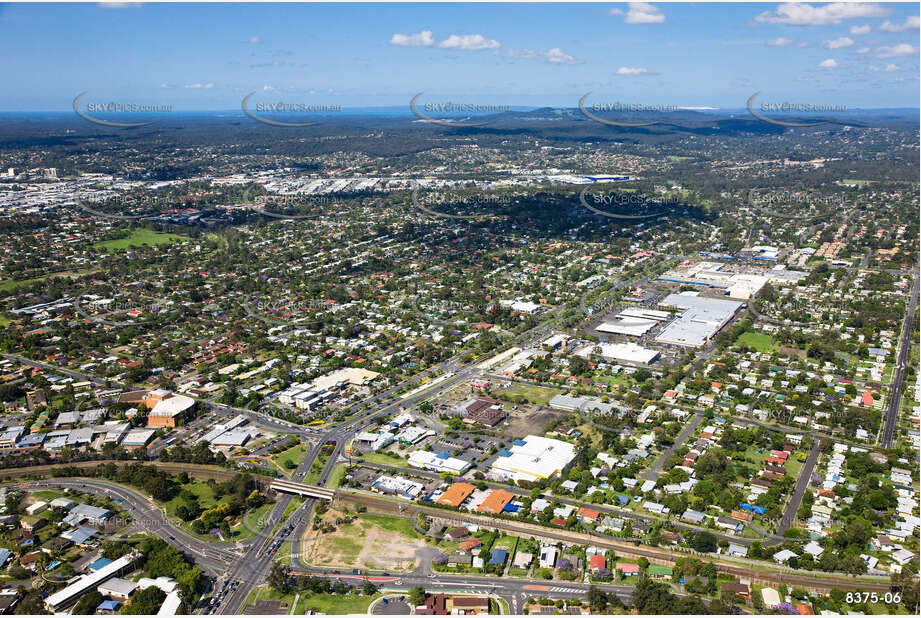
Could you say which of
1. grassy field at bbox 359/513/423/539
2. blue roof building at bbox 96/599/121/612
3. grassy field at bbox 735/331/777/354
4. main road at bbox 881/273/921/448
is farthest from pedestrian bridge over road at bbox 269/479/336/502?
grassy field at bbox 735/331/777/354

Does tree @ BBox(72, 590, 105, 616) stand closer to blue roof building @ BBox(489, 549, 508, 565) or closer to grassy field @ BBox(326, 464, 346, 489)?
grassy field @ BBox(326, 464, 346, 489)

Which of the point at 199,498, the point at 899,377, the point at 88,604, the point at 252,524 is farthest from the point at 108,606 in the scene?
the point at 899,377

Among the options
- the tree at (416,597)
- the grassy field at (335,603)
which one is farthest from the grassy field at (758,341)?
the grassy field at (335,603)

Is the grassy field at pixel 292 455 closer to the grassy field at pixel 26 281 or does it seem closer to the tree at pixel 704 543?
the tree at pixel 704 543

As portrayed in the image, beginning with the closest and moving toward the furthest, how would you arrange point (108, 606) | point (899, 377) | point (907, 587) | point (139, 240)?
point (907, 587)
point (108, 606)
point (899, 377)
point (139, 240)

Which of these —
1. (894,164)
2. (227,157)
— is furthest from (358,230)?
(894,164)

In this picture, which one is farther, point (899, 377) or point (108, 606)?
point (899, 377)

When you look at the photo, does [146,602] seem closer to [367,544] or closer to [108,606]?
[108,606]
